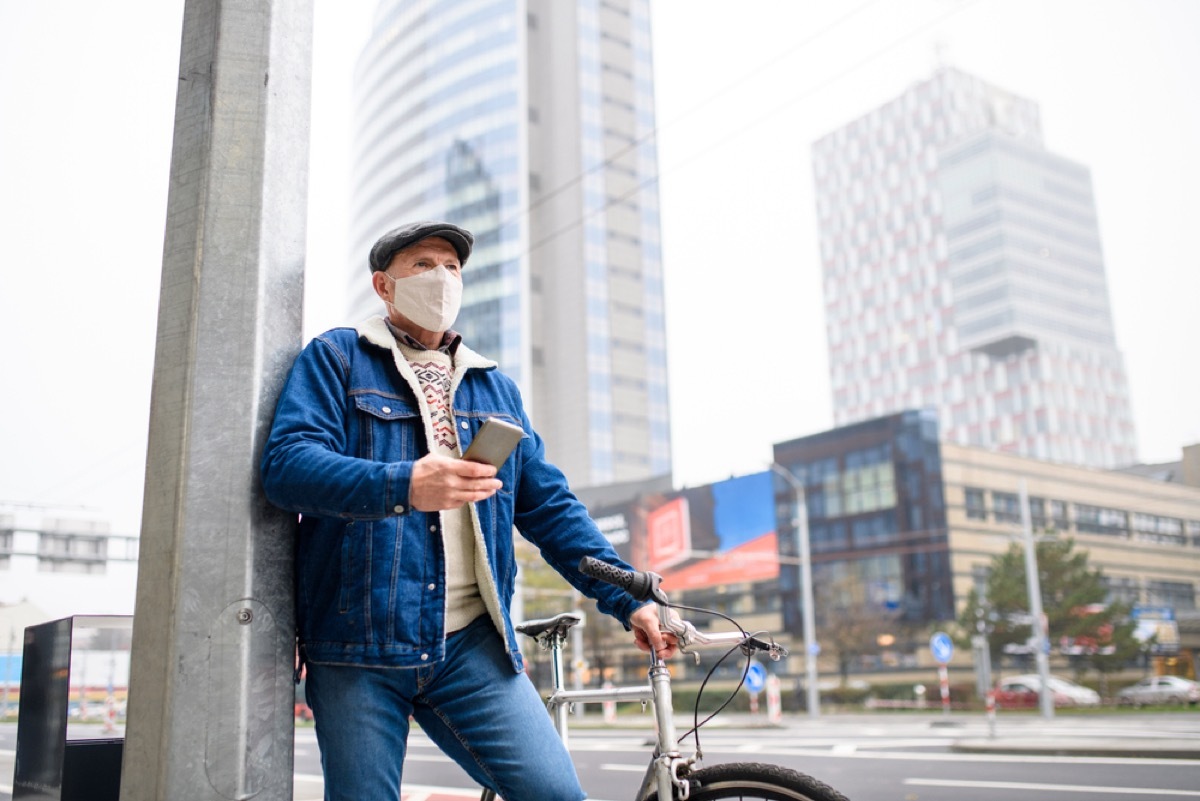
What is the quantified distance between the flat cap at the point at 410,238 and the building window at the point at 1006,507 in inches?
2121

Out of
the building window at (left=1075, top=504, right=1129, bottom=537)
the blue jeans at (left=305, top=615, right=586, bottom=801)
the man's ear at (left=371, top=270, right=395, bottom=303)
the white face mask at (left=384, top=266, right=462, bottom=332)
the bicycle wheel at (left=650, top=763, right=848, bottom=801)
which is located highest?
the building window at (left=1075, top=504, right=1129, bottom=537)

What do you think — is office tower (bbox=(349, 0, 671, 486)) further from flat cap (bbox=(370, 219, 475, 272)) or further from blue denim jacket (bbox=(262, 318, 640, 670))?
blue denim jacket (bbox=(262, 318, 640, 670))

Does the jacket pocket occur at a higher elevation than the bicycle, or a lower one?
higher

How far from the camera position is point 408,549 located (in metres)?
1.83

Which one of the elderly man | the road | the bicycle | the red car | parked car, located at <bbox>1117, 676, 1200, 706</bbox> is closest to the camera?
the elderly man

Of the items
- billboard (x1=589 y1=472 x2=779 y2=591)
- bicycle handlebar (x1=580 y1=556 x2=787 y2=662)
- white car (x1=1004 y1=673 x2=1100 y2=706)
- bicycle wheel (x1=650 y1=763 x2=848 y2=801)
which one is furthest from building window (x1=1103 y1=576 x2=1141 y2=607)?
bicycle wheel (x1=650 y1=763 x2=848 y2=801)

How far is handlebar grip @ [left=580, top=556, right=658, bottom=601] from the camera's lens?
6.31 feet

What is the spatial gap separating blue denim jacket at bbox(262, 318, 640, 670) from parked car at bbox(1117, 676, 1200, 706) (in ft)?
126

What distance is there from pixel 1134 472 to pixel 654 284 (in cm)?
4554

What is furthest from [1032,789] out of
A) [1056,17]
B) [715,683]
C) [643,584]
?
[1056,17]

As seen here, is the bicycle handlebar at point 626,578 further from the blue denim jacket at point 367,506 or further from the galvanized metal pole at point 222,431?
the galvanized metal pole at point 222,431

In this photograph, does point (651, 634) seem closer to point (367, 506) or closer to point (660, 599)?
point (660, 599)

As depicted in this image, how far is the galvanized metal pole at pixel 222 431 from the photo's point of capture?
5.79 ft

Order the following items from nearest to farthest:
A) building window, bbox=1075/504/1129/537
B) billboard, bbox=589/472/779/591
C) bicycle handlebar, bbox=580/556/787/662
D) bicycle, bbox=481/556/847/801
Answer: bicycle, bbox=481/556/847/801 < bicycle handlebar, bbox=580/556/787/662 < building window, bbox=1075/504/1129/537 < billboard, bbox=589/472/779/591
